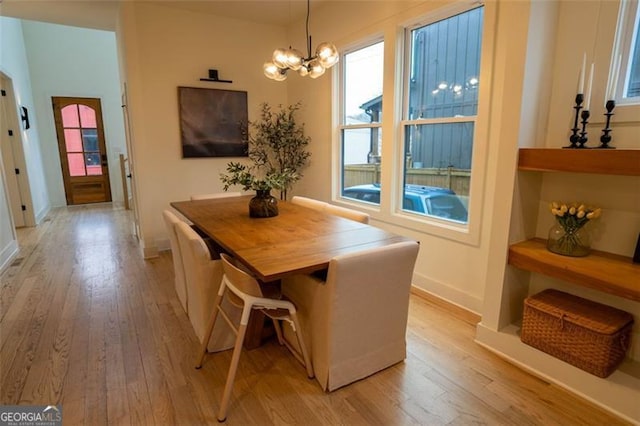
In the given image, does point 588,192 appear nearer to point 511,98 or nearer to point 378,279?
point 511,98

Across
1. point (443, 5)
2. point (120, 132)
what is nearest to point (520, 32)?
point (443, 5)

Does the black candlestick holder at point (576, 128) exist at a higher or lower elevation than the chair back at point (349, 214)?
higher

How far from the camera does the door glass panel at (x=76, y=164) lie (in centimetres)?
708

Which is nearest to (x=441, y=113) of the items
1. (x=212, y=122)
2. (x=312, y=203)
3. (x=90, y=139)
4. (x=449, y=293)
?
(x=312, y=203)

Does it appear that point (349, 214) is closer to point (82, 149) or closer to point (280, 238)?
point (280, 238)

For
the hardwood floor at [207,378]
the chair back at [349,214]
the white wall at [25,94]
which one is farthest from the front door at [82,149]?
the chair back at [349,214]

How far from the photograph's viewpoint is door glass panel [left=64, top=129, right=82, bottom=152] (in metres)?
6.98

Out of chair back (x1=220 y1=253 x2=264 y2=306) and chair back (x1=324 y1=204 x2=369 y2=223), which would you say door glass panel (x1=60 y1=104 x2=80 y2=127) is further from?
chair back (x1=220 y1=253 x2=264 y2=306)

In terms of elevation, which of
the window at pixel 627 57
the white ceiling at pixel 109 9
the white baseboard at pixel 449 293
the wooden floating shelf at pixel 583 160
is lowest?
the white baseboard at pixel 449 293

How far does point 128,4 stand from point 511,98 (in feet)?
12.5

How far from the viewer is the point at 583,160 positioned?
1.72 m

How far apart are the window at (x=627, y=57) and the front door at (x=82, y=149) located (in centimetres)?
819

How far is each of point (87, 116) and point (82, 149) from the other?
686mm

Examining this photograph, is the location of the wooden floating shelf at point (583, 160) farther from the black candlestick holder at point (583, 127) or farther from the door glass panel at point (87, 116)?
the door glass panel at point (87, 116)
